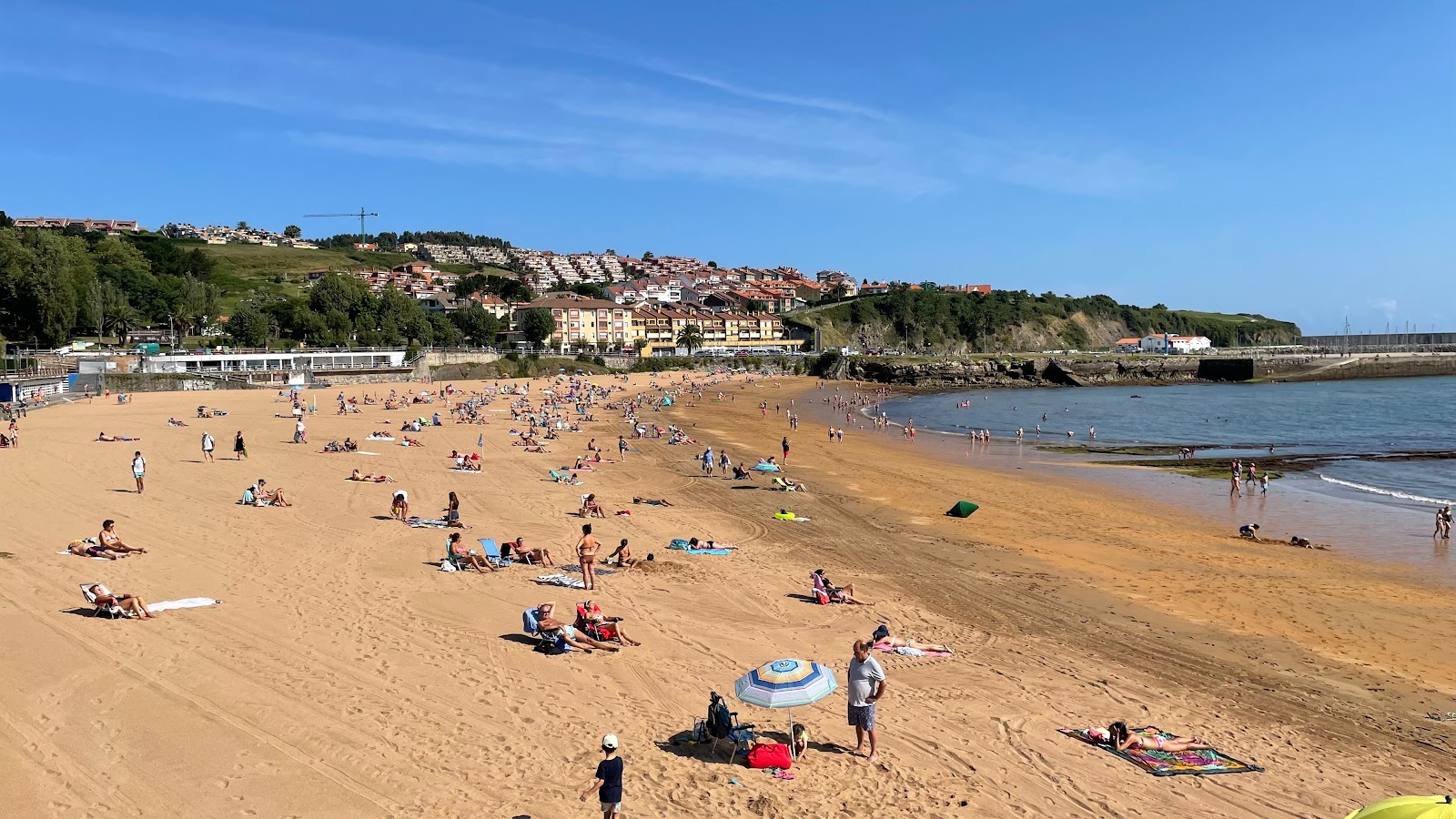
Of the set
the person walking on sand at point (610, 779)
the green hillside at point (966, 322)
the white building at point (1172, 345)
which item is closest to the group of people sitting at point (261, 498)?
the person walking on sand at point (610, 779)

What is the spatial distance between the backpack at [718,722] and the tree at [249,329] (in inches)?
2991

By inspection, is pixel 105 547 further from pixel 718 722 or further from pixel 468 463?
pixel 468 463

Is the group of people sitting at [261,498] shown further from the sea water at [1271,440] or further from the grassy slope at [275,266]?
the grassy slope at [275,266]

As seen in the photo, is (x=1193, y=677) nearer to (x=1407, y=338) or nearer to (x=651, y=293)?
(x=651, y=293)

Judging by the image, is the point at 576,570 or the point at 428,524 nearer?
the point at 576,570

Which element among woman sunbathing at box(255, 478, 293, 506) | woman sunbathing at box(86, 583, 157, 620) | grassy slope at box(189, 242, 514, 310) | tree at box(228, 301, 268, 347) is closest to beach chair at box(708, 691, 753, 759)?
woman sunbathing at box(86, 583, 157, 620)

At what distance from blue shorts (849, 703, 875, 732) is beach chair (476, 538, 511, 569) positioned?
23.7 feet

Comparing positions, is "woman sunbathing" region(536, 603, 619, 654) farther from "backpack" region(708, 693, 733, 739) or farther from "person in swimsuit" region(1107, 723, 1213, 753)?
"person in swimsuit" region(1107, 723, 1213, 753)

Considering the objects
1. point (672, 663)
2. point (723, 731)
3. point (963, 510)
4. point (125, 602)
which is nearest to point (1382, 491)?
point (963, 510)

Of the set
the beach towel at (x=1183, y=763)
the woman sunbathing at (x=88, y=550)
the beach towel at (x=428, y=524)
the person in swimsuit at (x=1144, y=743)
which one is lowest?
the beach towel at (x=1183, y=763)

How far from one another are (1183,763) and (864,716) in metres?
2.84

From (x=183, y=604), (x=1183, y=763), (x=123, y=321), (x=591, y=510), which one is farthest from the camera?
(x=123, y=321)

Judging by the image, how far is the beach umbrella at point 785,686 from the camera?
7184mm

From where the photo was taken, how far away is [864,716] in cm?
750
